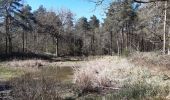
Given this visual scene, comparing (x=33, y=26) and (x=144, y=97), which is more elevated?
(x=33, y=26)

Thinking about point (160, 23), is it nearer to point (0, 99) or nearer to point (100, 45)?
point (0, 99)

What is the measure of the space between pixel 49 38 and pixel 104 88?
6315 cm

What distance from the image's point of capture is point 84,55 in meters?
76.1

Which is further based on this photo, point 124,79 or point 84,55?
point 84,55

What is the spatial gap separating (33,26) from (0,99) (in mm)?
67906

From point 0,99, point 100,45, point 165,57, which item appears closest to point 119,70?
point 165,57

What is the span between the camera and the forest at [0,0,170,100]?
1404cm

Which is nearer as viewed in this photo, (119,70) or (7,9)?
(119,70)

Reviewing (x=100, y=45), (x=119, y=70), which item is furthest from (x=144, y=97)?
(x=100, y=45)

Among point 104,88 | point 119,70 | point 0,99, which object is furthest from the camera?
point 119,70

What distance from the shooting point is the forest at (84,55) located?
46.1 feet

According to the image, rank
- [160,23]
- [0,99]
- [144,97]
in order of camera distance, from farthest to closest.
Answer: [160,23], [0,99], [144,97]

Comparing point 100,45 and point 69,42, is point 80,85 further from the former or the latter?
point 100,45

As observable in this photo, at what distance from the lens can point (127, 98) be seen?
12.2 m
